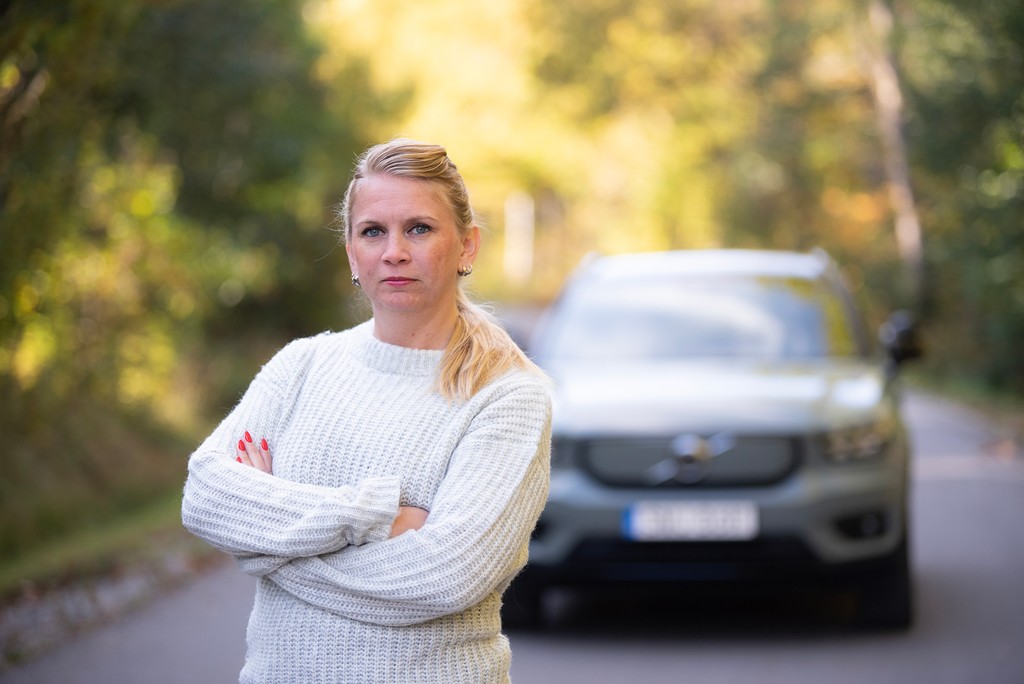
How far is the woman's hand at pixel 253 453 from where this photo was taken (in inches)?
129

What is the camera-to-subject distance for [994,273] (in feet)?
68.4

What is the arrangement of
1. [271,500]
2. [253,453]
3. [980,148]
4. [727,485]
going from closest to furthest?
[271,500]
[253,453]
[727,485]
[980,148]

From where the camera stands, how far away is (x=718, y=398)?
747 cm

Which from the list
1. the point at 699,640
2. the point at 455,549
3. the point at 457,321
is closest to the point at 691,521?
the point at 699,640

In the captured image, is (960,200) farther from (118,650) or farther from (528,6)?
(528,6)

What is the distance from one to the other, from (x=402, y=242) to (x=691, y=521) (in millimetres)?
4240

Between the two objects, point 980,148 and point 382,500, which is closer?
point 382,500

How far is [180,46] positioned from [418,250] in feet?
36.9

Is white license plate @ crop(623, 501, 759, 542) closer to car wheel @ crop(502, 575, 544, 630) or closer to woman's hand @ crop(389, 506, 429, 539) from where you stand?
car wheel @ crop(502, 575, 544, 630)

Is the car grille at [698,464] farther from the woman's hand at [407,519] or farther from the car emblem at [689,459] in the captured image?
the woman's hand at [407,519]

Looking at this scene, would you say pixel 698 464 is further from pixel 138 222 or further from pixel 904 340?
pixel 138 222

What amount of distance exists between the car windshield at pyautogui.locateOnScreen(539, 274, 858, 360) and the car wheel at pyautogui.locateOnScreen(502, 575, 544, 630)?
1453mm

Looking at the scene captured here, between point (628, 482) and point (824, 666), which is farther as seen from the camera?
Answer: point (628, 482)

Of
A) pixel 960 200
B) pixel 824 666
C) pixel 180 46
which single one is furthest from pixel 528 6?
pixel 824 666
